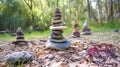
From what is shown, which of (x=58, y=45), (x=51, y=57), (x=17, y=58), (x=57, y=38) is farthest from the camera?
(x=57, y=38)

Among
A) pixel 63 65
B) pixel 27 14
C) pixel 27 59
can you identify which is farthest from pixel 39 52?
pixel 27 14

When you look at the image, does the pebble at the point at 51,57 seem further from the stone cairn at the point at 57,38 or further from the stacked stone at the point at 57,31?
the stacked stone at the point at 57,31

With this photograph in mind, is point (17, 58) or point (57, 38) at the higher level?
point (57, 38)

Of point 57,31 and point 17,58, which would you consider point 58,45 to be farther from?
point 17,58

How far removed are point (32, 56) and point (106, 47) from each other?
1.39m

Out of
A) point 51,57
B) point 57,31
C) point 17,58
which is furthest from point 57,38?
point 17,58

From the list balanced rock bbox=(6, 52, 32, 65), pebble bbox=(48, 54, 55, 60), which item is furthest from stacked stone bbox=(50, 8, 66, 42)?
balanced rock bbox=(6, 52, 32, 65)

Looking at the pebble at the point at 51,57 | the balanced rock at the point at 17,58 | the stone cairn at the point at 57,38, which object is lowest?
the pebble at the point at 51,57

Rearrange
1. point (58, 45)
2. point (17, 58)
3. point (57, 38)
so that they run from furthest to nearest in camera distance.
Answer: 1. point (57, 38)
2. point (58, 45)
3. point (17, 58)

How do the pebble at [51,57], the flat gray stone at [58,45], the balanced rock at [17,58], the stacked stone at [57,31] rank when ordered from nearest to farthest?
the balanced rock at [17,58] < the pebble at [51,57] < the flat gray stone at [58,45] < the stacked stone at [57,31]

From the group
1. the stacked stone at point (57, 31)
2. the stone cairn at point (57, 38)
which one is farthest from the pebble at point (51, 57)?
the stacked stone at point (57, 31)

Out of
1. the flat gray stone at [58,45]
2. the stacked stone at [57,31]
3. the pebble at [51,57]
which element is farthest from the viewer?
the stacked stone at [57,31]

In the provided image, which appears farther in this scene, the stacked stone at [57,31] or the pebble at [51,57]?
the stacked stone at [57,31]

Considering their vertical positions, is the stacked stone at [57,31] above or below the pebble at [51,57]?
above
